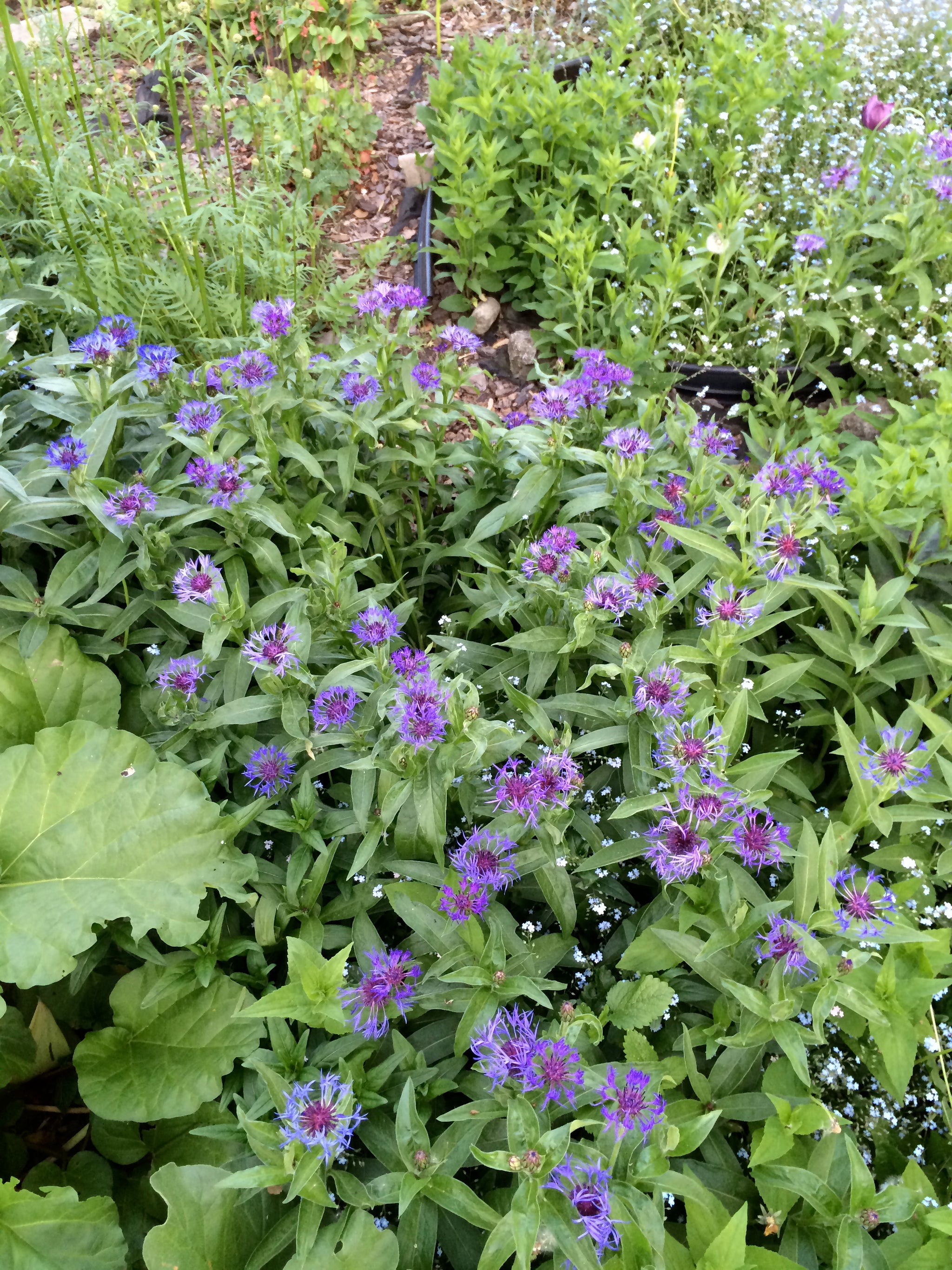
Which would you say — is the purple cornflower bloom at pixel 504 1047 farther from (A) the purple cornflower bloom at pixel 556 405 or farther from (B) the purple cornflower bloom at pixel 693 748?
(A) the purple cornflower bloom at pixel 556 405

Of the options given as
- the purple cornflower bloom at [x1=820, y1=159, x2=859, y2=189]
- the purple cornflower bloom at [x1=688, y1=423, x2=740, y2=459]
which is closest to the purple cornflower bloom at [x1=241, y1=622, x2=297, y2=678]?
the purple cornflower bloom at [x1=688, y1=423, x2=740, y2=459]

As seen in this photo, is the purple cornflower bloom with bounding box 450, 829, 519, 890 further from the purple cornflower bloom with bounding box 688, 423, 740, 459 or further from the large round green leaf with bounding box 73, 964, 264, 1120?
the purple cornflower bloom with bounding box 688, 423, 740, 459

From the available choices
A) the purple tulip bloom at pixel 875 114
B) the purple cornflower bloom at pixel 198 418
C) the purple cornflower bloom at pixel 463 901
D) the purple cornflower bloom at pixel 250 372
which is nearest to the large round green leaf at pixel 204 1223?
the purple cornflower bloom at pixel 463 901

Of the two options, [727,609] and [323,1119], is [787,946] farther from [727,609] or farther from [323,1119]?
[323,1119]

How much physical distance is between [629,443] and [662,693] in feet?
2.28

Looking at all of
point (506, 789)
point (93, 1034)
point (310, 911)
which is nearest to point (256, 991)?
point (310, 911)

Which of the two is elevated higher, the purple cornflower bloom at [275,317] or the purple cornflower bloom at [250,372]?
the purple cornflower bloom at [275,317]

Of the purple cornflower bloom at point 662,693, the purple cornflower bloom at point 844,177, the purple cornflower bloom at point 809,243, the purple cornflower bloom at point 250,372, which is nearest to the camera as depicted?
the purple cornflower bloom at point 662,693

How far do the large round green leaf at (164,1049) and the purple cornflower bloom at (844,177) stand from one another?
336cm

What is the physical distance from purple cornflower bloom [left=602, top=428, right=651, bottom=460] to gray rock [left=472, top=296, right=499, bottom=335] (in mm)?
2161

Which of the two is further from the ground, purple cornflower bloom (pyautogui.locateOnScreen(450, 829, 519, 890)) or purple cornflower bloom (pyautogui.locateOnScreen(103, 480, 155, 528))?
purple cornflower bloom (pyautogui.locateOnScreen(103, 480, 155, 528))

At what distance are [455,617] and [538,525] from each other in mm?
341

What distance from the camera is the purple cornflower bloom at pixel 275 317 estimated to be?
225 centimetres

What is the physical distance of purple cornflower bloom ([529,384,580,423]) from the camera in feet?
7.39
